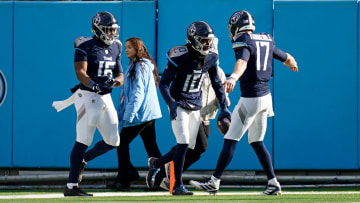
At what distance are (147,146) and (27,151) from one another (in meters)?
2.04

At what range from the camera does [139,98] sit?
9.98 meters

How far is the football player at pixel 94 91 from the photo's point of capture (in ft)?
29.6

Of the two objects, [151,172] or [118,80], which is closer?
[118,80]

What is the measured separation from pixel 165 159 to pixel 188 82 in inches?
36.6

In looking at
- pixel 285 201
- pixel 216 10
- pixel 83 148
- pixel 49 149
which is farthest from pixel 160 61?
pixel 285 201

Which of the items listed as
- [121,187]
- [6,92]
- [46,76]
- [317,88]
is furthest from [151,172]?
[317,88]

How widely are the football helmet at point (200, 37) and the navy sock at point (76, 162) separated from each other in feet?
4.83

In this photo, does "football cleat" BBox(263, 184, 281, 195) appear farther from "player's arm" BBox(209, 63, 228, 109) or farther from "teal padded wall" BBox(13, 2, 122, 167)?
"teal padded wall" BBox(13, 2, 122, 167)

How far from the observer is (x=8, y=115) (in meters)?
11.5

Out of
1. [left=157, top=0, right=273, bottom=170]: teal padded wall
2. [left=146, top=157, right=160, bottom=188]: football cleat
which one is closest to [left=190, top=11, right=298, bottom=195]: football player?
[left=146, top=157, right=160, bottom=188]: football cleat

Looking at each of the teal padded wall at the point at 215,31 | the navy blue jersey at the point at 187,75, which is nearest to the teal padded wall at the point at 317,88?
the teal padded wall at the point at 215,31

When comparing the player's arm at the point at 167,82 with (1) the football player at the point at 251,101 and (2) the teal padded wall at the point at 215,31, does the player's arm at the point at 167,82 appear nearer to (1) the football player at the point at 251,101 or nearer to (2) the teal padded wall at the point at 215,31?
(1) the football player at the point at 251,101

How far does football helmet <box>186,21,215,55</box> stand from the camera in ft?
29.2

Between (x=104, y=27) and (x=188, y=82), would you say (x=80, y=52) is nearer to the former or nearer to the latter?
(x=104, y=27)
